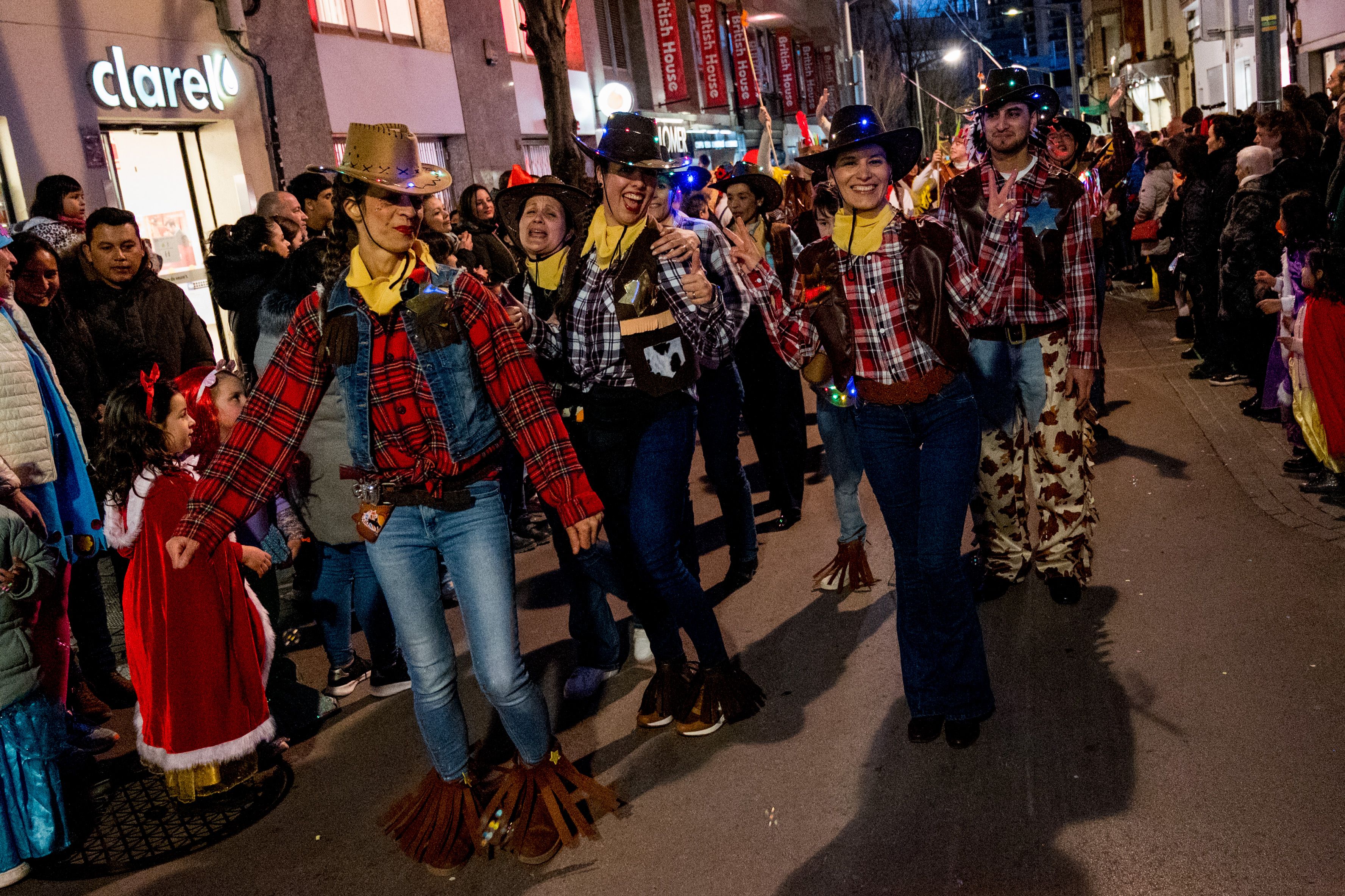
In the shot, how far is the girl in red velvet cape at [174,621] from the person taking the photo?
4418 millimetres

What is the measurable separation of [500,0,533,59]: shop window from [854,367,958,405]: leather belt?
→ 17.7 m

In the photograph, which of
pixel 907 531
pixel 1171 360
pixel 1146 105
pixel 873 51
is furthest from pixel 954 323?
pixel 873 51

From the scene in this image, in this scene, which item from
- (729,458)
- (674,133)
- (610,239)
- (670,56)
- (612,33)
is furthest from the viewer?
(670,56)

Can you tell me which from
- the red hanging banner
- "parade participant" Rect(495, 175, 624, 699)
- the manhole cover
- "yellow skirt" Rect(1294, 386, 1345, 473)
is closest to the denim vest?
"parade participant" Rect(495, 175, 624, 699)

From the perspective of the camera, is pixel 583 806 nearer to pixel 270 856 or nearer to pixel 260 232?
pixel 270 856

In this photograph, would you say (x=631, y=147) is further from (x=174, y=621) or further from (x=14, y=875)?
(x=14, y=875)

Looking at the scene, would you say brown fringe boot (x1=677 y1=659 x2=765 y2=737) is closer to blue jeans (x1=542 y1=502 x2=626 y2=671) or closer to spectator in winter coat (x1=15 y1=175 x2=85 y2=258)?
blue jeans (x1=542 y1=502 x2=626 y2=671)

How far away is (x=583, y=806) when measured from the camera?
163 inches

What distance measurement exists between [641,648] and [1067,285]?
2493 mm

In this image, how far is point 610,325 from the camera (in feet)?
14.6

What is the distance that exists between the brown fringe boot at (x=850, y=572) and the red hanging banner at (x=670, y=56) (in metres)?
22.5

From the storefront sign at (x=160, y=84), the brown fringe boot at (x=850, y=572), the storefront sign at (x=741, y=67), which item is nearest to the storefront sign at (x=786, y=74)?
the storefront sign at (x=741, y=67)

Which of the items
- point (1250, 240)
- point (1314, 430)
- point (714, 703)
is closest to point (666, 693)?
point (714, 703)

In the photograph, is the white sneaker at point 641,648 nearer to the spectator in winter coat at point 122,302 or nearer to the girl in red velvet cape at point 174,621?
the girl in red velvet cape at point 174,621
